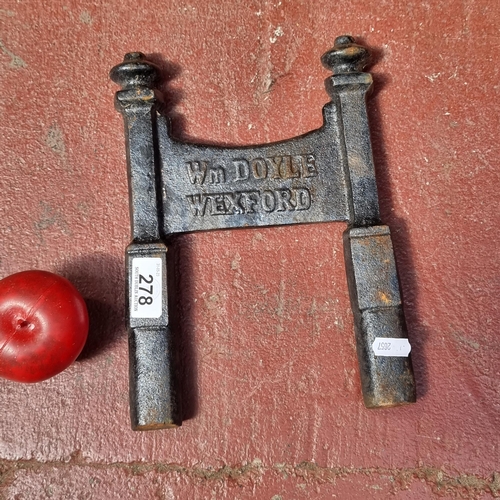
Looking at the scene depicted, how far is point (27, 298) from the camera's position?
3.35ft

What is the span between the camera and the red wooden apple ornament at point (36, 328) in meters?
1.00

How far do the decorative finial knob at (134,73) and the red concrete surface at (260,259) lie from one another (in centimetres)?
12

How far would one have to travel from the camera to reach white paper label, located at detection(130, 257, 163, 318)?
108 cm

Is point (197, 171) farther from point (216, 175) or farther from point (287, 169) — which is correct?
point (287, 169)

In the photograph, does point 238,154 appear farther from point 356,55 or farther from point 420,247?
point 420,247

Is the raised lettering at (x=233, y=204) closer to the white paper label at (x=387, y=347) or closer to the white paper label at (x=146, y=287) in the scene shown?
the white paper label at (x=146, y=287)

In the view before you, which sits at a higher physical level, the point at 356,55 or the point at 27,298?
the point at 356,55

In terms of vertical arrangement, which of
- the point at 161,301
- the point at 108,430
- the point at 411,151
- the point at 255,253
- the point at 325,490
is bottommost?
the point at 325,490

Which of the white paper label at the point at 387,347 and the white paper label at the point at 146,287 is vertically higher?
the white paper label at the point at 146,287

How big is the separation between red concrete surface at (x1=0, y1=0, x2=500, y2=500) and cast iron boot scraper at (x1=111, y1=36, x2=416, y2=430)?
9 centimetres

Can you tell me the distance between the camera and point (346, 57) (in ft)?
3.71

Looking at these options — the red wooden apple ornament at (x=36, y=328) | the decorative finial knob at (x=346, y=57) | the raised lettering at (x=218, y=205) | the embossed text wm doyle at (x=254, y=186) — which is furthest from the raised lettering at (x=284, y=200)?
the red wooden apple ornament at (x=36, y=328)

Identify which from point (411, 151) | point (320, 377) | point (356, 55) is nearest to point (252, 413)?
point (320, 377)

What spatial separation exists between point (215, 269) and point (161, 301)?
0.56 ft
